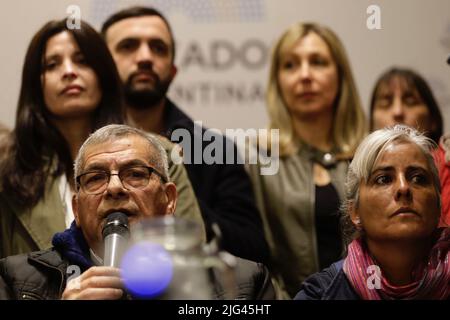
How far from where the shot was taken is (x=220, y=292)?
2.18 m

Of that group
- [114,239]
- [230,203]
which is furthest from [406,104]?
[114,239]

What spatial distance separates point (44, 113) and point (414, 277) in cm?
137

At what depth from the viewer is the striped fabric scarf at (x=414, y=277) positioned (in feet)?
8.38

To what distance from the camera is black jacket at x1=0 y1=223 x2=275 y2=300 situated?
2545 mm

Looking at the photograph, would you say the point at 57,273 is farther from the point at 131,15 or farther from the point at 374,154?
the point at 131,15

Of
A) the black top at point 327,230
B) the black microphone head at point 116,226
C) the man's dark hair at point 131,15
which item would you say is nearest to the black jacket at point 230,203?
the black top at point 327,230

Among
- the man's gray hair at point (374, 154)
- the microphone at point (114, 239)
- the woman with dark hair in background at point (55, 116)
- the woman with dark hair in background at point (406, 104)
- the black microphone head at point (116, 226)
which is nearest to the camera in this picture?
the microphone at point (114, 239)

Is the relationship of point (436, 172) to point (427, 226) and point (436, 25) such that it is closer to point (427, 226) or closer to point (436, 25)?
point (427, 226)

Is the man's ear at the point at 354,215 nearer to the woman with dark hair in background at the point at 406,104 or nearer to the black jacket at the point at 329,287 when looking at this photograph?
the black jacket at the point at 329,287

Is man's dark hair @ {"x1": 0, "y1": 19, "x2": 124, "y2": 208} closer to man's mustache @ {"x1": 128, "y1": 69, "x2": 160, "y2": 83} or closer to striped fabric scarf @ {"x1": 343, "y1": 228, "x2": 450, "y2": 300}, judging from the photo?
man's mustache @ {"x1": 128, "y1": 69, "x2": 160, "y2": 83}

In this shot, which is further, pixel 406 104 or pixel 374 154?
pixel 406 104

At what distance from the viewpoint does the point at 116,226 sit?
7.34 ft

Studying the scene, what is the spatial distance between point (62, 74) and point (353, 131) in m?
1.08
